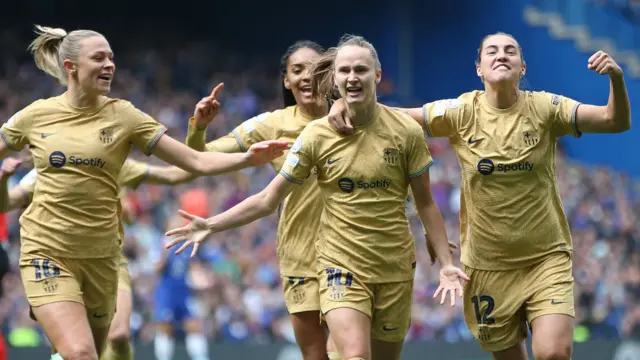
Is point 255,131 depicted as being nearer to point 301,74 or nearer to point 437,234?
point 301,74

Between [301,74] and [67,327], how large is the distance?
2.45 m

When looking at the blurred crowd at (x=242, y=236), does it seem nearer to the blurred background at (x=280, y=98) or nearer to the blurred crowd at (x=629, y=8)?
the blurred background at (x=280, y=98)

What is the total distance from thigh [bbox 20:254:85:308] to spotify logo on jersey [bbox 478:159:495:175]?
265 cm

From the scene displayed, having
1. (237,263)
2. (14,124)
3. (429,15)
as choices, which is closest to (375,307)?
(14,124)

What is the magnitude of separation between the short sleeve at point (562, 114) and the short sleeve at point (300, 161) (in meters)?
1.54

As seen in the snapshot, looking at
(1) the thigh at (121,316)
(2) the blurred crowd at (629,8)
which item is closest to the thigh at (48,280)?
(1) the thigh at (121,316)

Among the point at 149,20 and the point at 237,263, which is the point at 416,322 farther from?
the point at 149,20

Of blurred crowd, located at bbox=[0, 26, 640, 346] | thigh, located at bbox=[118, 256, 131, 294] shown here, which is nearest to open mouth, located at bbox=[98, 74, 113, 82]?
thigh, located at bbox=[118, 256, 131, 294]

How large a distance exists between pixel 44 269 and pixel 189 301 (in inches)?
284

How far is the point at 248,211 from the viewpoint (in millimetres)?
7145

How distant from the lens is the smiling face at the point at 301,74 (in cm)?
834

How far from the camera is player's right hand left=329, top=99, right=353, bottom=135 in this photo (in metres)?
7.21

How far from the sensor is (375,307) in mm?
7258

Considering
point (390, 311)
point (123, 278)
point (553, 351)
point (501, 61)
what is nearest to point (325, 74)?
point (501, 61)
